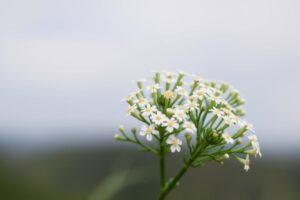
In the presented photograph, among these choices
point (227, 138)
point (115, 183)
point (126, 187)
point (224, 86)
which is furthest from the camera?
point (126, 187)

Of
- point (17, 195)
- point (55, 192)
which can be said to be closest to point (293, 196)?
point (55, 192)

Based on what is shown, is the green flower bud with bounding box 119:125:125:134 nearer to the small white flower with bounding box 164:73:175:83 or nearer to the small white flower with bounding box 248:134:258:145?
the small white flower with bounding box 164:73:175:83

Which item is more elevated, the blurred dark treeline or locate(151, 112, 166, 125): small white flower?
locate(151, 112, 166, 125): small white flower

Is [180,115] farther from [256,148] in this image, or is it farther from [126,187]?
[126,187]

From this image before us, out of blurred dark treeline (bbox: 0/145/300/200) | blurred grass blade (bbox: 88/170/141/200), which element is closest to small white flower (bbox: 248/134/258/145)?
blurred grass blade (bbox: 88/170/141/200)

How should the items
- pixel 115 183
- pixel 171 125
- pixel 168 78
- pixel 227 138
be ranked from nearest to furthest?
pixel 171 125
pixel 227 138
pixel 168 78
pixel 115 183

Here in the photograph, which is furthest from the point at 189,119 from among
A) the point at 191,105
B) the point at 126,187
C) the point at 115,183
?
the point at 126,187

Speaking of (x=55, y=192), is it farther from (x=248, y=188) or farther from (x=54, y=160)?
(x=248, y=188)
